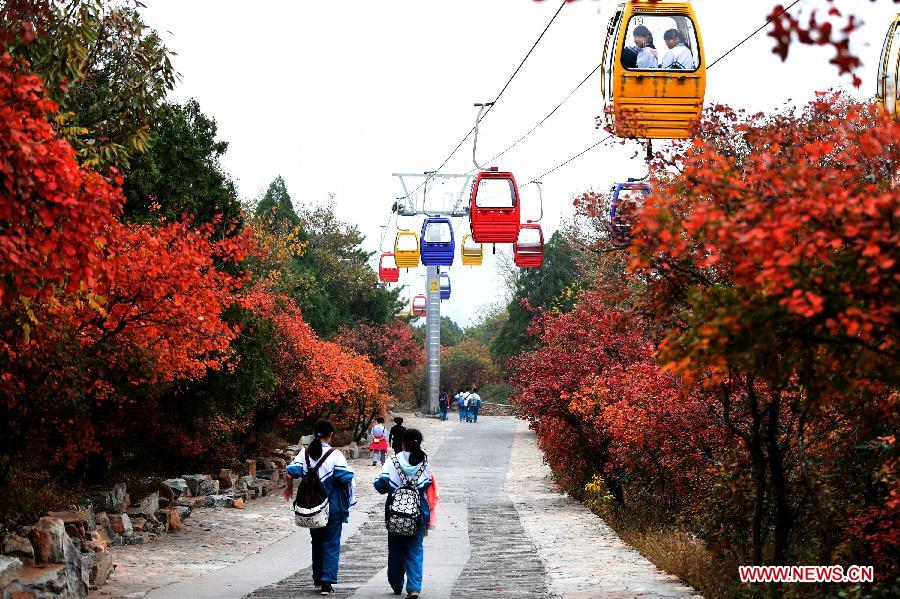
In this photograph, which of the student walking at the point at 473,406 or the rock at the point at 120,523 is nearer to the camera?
the rock at the point at 120,523

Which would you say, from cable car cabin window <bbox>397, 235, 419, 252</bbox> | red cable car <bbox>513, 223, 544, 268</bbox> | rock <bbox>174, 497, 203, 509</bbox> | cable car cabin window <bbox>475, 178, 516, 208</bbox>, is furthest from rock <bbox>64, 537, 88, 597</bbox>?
cable car cabin window <bbox>397, 235, 419, 252</bbox>

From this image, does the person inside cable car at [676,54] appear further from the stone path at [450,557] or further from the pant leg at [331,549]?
the pant leg at [331,549]

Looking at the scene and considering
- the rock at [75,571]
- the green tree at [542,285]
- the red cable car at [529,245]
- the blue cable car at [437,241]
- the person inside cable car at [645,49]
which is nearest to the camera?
the rock at [75,571]

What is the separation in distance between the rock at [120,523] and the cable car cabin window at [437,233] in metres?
12.8

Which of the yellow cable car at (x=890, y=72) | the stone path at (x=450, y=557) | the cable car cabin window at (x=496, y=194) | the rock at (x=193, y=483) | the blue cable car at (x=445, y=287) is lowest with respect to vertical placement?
the stone path at (x=450, y=557)

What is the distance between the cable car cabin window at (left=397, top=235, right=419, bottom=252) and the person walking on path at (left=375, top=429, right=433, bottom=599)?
24701 millimetres

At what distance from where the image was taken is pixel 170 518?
63.4 feet

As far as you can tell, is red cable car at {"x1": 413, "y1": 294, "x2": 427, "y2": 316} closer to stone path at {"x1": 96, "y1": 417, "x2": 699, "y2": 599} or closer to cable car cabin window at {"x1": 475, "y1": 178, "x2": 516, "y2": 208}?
stone path at {"x1": 96, "y1": 417, "x2": 699, "y2": 599}

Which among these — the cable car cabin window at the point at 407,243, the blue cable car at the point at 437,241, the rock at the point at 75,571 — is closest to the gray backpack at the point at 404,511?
the rock at the point at 75,571

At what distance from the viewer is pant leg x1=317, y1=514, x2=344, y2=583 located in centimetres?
1172

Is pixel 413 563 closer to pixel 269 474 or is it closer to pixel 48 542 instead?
pixel 48 542

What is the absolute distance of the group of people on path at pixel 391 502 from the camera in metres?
11.3

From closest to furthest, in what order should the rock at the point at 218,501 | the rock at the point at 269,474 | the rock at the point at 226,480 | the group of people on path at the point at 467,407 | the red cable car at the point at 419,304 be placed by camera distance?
the rock at the point at 218,501, the rock at the point at 226,480, the rock at the point at 269,474, the group of people on path at the point at 467,407, the red cable car at the point at 419,304

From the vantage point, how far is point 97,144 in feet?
42.0
